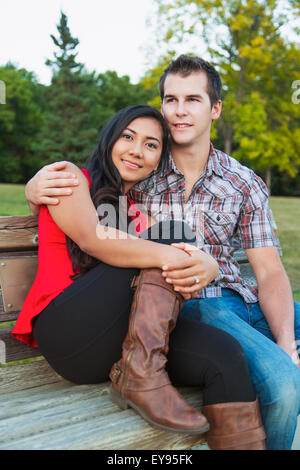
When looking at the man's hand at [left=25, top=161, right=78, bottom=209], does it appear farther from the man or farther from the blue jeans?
the blue jeans

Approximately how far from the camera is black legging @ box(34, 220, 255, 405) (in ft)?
6.08

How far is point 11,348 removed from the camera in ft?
7.73

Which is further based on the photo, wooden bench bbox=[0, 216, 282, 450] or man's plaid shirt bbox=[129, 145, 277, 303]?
man's plaid shirt bbox=[129, 145, 277, 303]

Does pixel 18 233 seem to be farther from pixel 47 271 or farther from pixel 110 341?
pixel 110 341

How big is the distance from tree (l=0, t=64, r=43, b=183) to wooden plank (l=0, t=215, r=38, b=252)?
1384 inches

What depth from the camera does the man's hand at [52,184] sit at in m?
2.02

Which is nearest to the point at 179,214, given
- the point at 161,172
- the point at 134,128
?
the point at 161,172

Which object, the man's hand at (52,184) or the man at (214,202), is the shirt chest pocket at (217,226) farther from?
the man's hand at (52,184)

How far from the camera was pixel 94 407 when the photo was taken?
1874 millimetres

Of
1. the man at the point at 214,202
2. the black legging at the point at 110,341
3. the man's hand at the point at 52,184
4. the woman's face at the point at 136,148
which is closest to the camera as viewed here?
the black legging at the point at 110,341

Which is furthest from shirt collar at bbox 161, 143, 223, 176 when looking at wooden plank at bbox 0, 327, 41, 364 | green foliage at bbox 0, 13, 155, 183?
green foliage at bbox 0, 13, 155, 183

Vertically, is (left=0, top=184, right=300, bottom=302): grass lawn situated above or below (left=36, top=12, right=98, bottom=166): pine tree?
below

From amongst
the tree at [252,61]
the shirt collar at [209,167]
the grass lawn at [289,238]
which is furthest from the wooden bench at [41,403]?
the tree at [252,61]

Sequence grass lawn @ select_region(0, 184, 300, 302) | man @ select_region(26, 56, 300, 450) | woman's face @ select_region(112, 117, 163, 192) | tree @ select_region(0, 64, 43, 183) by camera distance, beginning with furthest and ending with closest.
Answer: tree @ select_region(0, 64, 43, 183)
grass lawn @ select_region(0, 184, 300, 302)
man @ select_region(26, 56, 300, 450)
woman's face @ select_region(112, 117, 163, 192)
